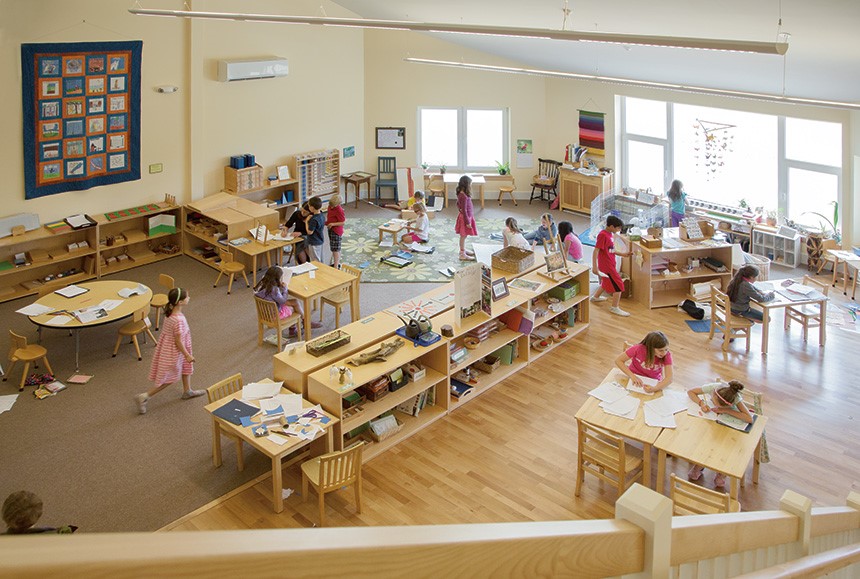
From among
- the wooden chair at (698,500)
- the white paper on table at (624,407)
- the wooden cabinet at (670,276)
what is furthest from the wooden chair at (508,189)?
the wooden chair at (698,500)

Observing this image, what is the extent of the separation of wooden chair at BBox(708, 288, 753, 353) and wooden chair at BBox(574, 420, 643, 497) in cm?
358

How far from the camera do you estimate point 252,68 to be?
45.6ft

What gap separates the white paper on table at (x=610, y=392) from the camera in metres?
7.84

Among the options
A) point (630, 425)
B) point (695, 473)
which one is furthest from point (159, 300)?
point (695, 473)

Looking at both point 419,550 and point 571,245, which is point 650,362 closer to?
point 571,245

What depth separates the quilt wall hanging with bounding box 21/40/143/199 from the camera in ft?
37.7

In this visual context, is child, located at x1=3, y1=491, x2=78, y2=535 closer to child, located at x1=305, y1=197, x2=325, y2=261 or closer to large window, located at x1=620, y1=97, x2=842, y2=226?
child, located at x1=305, y1=197, x2=325, y2=261

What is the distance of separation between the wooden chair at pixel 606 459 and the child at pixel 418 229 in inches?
285

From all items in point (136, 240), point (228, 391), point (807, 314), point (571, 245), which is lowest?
point (228, 391)

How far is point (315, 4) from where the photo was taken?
14.9 meters

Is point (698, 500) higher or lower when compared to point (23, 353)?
lower

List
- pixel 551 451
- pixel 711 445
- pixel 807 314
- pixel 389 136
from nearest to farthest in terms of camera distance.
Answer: pixel 711 445, pixel 551 451, pixel 807 314, pixel 389 136

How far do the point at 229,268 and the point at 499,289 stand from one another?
4625mm

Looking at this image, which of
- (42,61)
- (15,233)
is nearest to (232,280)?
(15,233)
